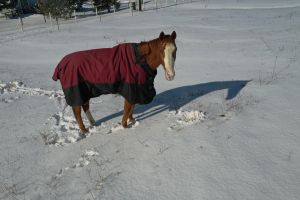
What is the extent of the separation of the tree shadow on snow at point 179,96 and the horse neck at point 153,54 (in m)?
1.41

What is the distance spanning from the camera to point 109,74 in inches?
204

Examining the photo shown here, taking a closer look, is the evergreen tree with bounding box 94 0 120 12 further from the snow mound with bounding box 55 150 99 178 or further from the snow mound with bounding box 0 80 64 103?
the snow mound with bounding box 55 150 99 178

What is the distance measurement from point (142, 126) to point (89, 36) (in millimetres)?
11962

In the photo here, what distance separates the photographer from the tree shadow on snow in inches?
256

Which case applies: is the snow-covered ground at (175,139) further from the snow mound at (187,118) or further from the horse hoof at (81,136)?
the horse hoof at (81,136)

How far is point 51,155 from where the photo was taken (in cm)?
513

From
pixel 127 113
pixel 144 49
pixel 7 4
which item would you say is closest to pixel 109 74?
pixel 144 49

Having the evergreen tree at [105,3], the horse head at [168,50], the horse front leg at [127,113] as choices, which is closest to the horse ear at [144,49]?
the horse head at [168,50]

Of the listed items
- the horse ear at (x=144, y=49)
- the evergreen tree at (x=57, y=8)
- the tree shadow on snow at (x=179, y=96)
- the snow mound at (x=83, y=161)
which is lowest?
the snow mound at (x=83, y=161)

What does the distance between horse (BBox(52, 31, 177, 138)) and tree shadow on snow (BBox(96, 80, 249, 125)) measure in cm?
107

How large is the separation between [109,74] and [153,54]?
789 mm

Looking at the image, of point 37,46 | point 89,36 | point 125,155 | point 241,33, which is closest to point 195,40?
point 241,33

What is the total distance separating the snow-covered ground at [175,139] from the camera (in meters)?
3.96

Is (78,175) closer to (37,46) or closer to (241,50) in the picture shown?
(241,50)
